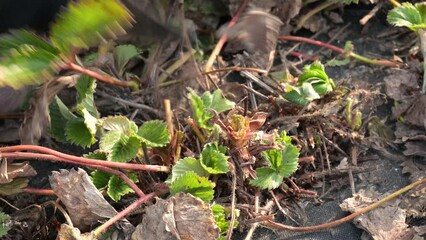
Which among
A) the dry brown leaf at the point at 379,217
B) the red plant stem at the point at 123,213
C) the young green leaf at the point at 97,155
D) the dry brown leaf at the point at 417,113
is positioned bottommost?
the dry brown leaf at the point at 379,217

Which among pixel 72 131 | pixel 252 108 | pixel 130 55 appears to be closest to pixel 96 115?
pixel 72 131

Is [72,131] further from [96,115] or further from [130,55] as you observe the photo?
[130,55]

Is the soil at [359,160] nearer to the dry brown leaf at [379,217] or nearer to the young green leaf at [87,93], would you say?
the dry brown leaf at [379,217]

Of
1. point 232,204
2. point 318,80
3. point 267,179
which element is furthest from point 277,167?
point 318,80

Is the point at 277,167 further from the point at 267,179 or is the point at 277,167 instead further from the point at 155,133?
the point at 155,133

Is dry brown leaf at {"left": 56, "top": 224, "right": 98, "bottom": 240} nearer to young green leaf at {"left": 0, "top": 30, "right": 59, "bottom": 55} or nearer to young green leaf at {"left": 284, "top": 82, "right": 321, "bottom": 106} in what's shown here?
young green leaf at {"left": 0, "top": 30, "right": 59, "bottom": 55}

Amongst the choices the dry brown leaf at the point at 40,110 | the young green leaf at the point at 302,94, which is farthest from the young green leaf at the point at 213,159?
the dry brown leaf at the point at 40,110
